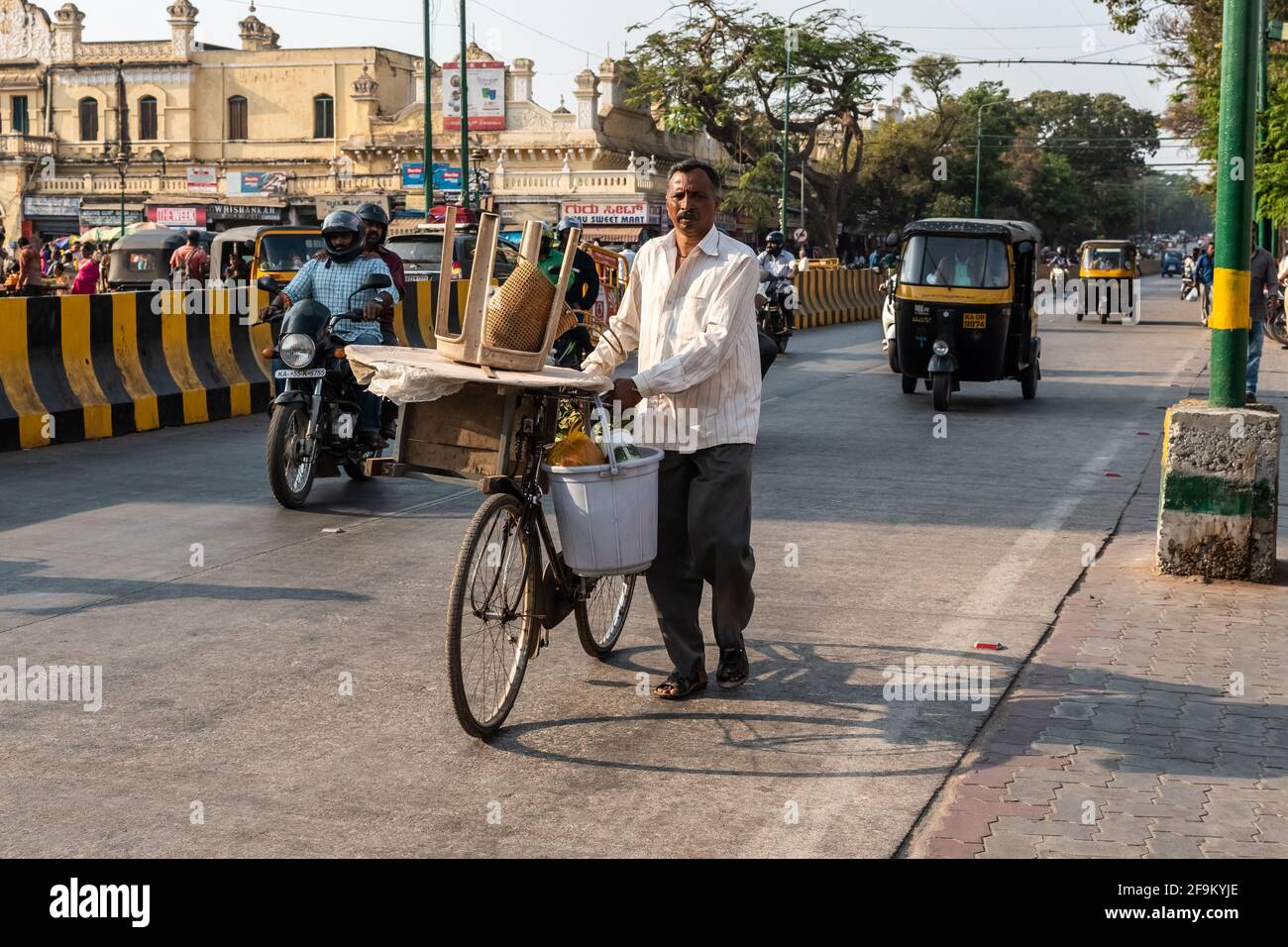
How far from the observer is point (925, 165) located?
242 feet

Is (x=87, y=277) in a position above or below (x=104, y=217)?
below

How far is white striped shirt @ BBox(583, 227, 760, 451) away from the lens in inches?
228

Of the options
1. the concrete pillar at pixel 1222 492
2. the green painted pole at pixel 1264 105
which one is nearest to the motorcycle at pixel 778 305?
the concrete pillar at pixel 1222 492

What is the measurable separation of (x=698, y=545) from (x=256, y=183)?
73830 millimetres

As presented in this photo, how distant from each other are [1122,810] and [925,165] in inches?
2816

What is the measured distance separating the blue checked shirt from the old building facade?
184 feet

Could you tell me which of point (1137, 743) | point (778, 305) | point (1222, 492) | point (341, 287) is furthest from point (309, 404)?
point (778, 305)

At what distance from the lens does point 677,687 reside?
6.00m

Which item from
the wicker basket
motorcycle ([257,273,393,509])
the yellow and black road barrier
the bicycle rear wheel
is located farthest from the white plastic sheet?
the yellow and black road barrier

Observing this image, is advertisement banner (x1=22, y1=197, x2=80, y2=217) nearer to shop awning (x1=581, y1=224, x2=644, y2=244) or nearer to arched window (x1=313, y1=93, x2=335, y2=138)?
arched window (x1=313, y1=93, x2=335, y2=138)

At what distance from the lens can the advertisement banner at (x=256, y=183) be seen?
75188mm

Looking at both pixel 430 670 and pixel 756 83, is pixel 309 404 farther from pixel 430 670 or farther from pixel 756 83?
pixel 756 83
